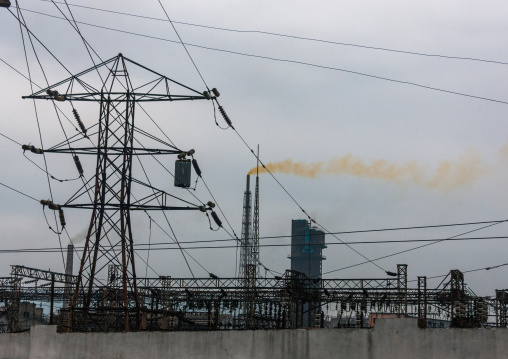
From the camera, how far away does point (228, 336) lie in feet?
84.3

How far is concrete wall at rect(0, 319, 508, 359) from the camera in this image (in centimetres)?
2317

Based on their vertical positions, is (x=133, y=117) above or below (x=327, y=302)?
above

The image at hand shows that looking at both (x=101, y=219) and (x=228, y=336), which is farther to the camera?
(x=101, y=219)

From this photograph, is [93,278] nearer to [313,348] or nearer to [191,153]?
[191,153]

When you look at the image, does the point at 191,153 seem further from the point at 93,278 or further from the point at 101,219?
the point at 93,278

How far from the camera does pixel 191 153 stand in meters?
30.0

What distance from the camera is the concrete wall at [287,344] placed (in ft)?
76.0

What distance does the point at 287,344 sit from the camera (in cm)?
2502

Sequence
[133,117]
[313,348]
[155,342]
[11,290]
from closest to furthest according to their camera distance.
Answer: [313,348], [155,342], [133,117], [11,290]

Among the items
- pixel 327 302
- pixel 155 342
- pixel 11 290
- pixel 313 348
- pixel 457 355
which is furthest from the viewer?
pixel 11 290

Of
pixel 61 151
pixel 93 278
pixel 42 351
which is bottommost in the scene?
pixel 42 351

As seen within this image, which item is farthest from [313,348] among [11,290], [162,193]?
[11,290]

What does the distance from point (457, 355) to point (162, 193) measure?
13153mm

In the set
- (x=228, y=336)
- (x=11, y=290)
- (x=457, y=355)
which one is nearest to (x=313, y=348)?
(x=228, y=336)
